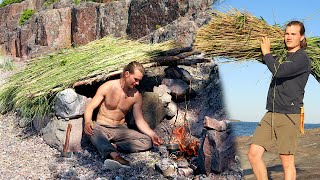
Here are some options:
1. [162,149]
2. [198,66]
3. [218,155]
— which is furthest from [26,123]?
[218,155]

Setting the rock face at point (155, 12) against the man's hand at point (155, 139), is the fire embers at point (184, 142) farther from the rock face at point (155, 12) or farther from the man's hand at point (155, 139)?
the rock face at point (155, 12)

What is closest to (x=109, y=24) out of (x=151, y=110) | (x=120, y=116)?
(x=151, y=110)

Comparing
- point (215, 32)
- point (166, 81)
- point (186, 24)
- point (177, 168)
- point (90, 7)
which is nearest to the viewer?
point (215, 32)

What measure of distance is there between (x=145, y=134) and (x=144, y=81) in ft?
3.75

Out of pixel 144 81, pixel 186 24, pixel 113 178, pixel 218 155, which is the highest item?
pixel 186 24

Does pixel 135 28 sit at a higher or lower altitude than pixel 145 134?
higher

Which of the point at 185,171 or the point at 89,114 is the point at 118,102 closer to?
the point at 89,114

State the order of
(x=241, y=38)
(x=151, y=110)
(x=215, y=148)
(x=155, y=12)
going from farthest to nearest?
(x=155, y=12), (x=151, y=110), (x=215, y=148), (x=241, y=38)

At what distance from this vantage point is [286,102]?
3492mm

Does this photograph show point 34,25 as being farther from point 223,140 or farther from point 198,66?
point 223,140

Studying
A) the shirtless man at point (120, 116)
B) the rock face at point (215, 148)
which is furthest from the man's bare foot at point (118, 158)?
the rock face at point (215, 148)

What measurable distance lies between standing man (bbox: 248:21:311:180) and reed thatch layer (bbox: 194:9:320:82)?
21 centimetres

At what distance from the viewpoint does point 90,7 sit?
14.8m

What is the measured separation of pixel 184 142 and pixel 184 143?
0.03 meters
